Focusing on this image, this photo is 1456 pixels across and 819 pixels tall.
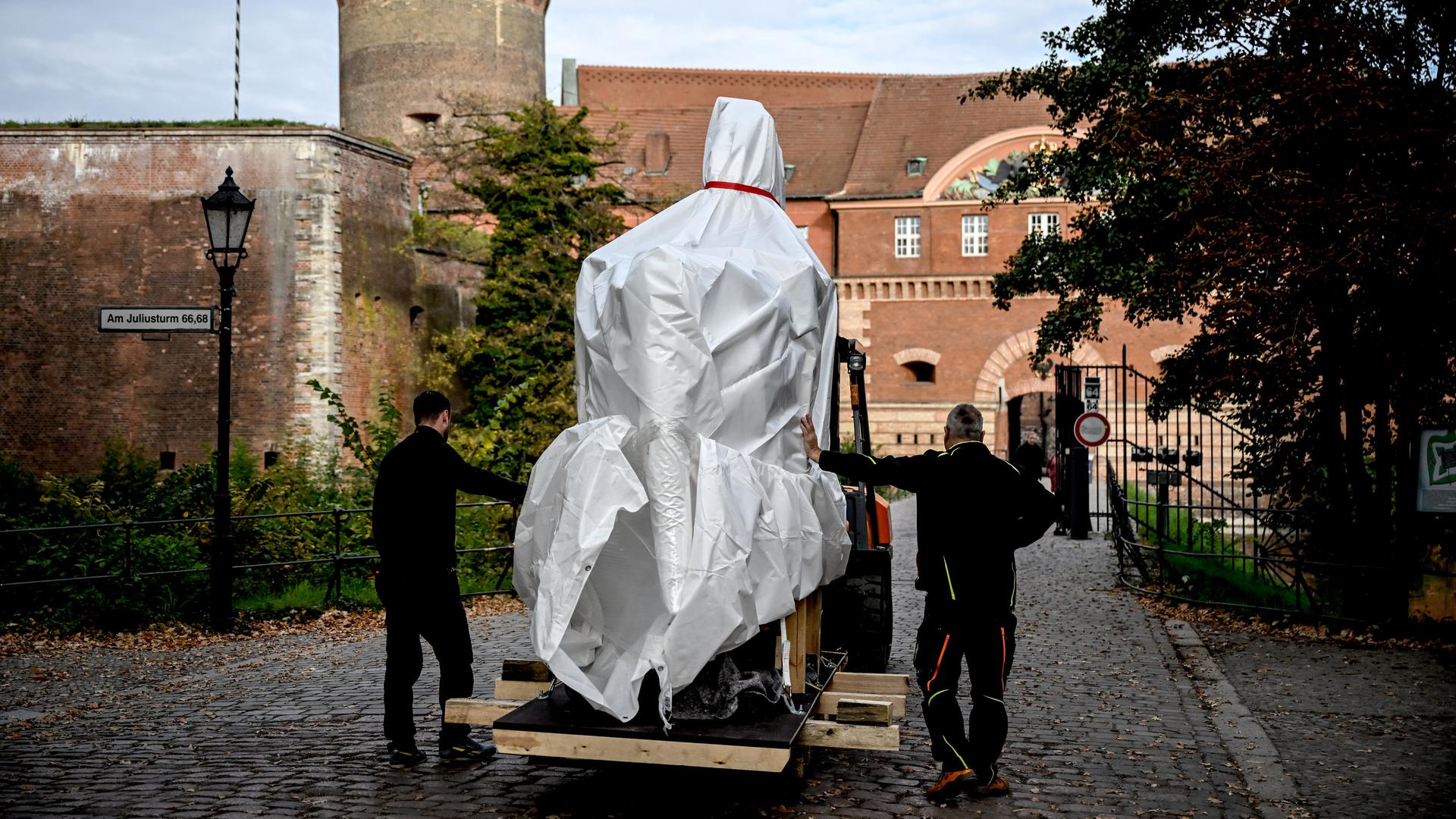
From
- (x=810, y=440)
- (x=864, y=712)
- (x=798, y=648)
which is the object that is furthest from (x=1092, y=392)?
(x=864, y=712)

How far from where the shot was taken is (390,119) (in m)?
38.3

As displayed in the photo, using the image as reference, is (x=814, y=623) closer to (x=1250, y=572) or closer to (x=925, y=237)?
(x=1250, y=572)

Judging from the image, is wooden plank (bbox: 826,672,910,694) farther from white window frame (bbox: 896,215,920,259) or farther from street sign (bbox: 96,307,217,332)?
white window frame (bbox: 896,215,920,259)

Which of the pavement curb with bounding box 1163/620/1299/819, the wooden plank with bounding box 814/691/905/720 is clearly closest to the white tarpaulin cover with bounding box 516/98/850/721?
the wooden plank with bounding box 814/691/905/720

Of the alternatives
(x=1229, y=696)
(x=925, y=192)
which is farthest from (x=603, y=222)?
(x=1229, y=696)

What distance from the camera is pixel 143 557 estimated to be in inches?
484

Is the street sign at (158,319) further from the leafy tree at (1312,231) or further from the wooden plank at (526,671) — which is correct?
the leafy tree at (1312,231)

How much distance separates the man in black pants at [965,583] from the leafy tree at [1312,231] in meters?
5.72

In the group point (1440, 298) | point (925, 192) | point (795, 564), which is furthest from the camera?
point (925, 192)

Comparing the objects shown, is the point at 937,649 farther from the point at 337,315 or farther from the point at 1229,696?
the point at 337,315

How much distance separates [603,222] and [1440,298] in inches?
861

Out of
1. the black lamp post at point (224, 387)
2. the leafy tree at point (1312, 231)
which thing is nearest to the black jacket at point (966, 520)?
the leafy tree at point (1312, 231)

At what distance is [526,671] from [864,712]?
166 centimetres

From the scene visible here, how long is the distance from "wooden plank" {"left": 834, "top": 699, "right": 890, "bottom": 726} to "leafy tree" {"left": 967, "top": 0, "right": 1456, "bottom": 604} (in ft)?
21.6
